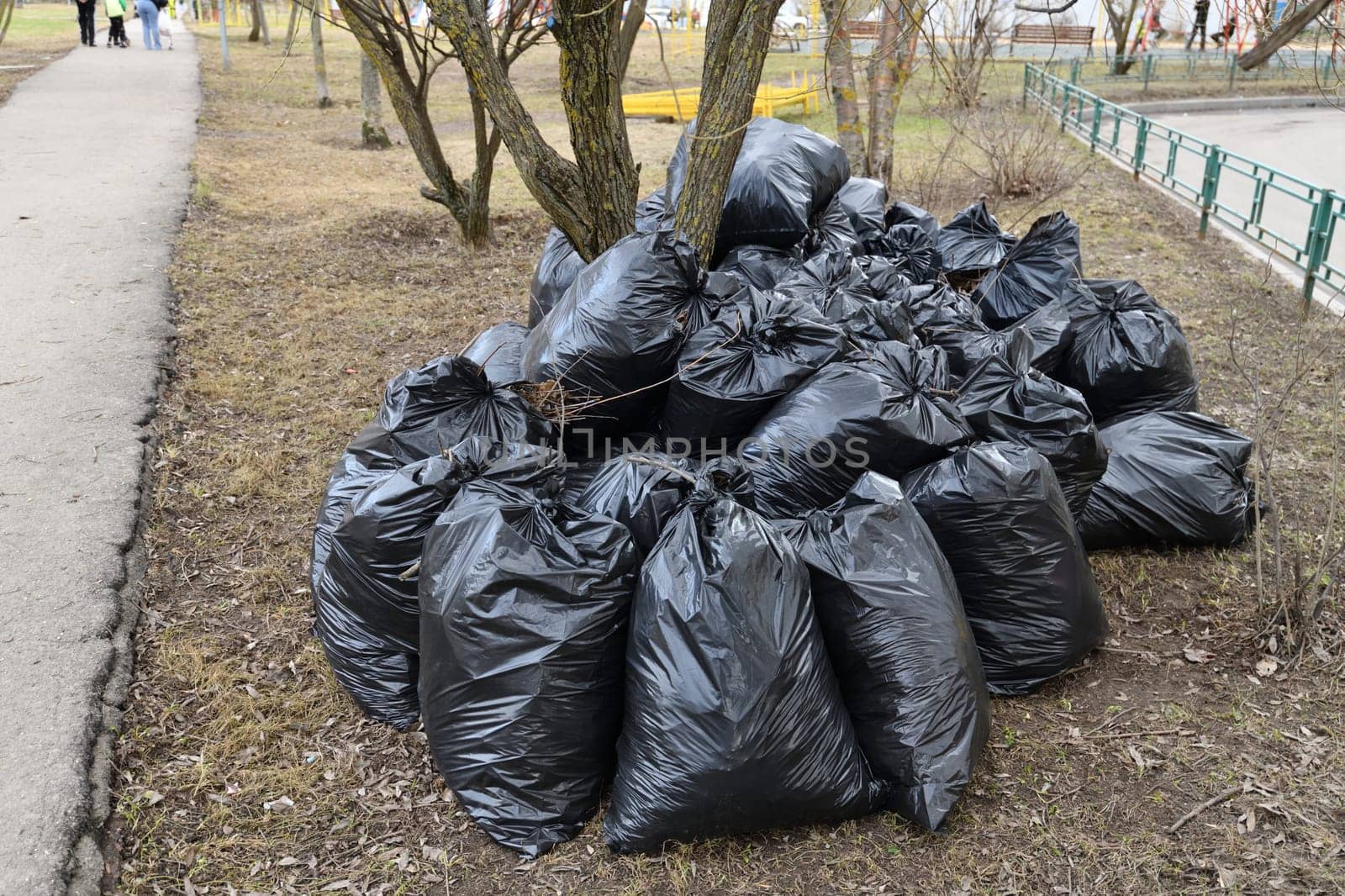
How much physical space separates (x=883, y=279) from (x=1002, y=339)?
60 cm

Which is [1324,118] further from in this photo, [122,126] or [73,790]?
[73,790]

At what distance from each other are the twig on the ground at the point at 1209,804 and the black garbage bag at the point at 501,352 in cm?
235

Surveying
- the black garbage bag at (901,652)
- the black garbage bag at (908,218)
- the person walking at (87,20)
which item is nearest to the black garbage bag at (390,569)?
the black garbage bag at (901,652)

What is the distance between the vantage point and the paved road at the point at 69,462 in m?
2.32

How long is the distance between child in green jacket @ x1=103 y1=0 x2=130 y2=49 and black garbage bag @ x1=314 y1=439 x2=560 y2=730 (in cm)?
2292

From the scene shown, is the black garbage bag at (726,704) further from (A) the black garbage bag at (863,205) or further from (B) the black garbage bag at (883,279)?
(A) the black garbage bag at (863,205)

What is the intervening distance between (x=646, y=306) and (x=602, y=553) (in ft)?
3.42

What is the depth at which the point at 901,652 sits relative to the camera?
2.30m

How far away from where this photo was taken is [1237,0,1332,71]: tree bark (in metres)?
2.14

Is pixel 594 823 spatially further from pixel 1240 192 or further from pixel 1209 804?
pixel 1240 192

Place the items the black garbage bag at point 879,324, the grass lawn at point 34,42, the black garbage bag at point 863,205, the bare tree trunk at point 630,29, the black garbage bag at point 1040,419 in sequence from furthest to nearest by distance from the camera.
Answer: the grass lawn at point 34,42 < the bare tree trunk at point 630,29 < the black garbage bag at point 863,205 < the black garbage bag at point 879,324 < the black garbage bag at point 1040,419

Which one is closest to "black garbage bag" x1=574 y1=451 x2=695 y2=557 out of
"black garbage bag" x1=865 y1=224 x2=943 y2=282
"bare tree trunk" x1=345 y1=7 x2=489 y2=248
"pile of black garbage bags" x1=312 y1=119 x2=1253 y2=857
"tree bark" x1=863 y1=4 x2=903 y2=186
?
"pile of black garbage bags" x1=312 y1=119 x2=1253 y2=857

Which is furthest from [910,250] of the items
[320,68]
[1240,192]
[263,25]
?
[263,25]

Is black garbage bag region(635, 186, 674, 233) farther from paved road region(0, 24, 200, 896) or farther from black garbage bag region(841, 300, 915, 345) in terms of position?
paved road region(0, 24, 200, 896)
